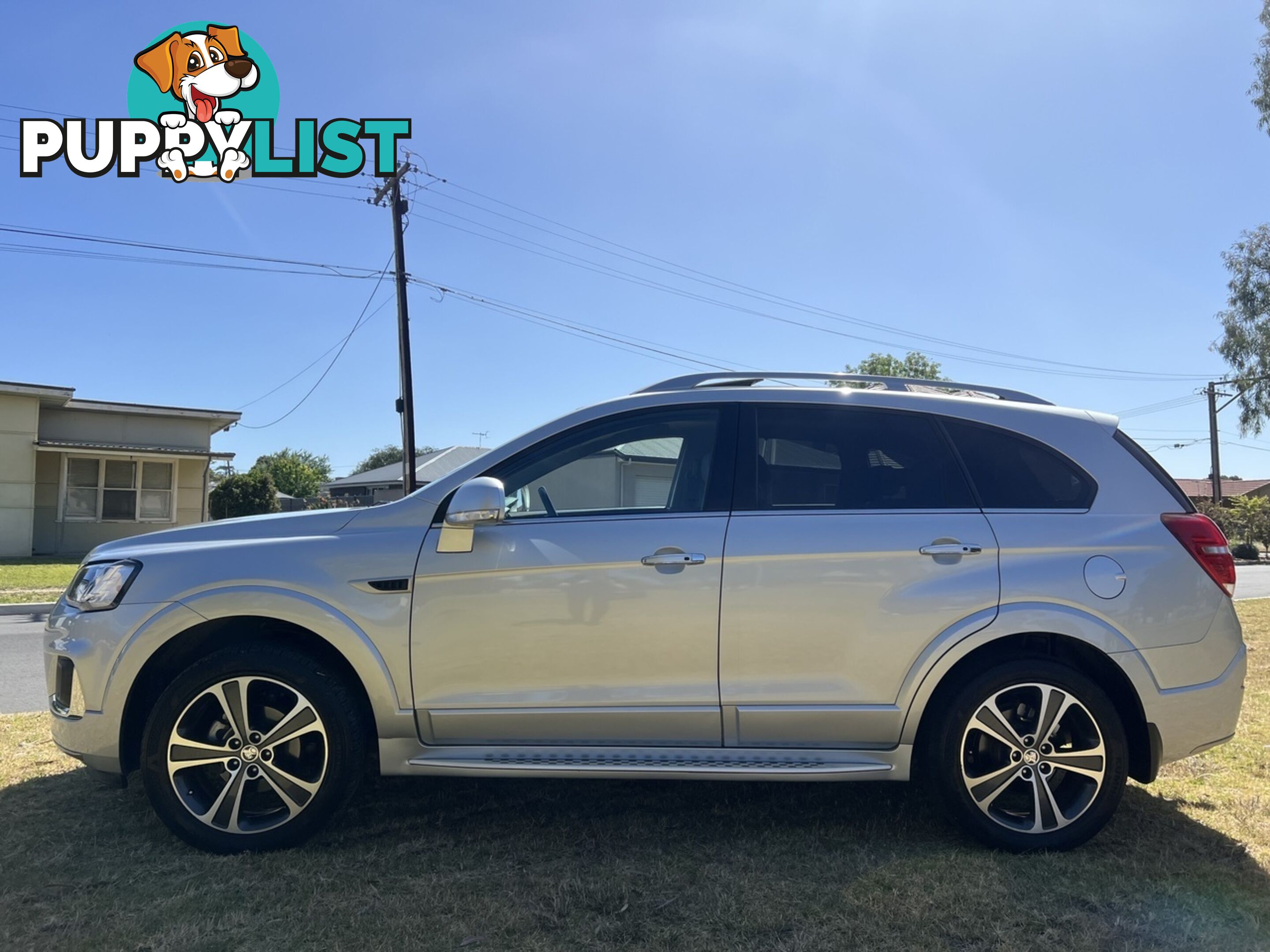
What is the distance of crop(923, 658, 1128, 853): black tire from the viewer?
10.7 feet

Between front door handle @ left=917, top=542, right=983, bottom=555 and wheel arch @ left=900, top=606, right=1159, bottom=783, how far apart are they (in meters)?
0.27

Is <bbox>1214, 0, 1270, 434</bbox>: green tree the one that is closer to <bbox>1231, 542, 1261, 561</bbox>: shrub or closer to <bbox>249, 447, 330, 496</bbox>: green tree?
<bbox>1231, 542, 1261, 561</bbox>: shrub

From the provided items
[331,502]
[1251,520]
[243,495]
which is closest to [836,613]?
[243,495]

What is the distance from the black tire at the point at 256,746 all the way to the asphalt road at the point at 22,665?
3510mm

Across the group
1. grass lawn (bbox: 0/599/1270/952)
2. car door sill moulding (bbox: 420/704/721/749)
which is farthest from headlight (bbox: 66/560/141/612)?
car door sill moulding (bbox: 420/704/721/749)

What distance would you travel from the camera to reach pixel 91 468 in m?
23.1

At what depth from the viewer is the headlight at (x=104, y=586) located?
3383 mm

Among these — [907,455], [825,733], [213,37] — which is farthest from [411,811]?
[213,37]

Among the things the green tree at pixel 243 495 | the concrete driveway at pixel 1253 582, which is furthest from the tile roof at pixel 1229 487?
the green tree at pixel 243 495

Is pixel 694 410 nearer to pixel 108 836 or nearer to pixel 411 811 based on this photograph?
pixel 411 811

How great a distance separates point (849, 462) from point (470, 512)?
5.10ft

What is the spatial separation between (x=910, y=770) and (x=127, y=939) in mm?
2781

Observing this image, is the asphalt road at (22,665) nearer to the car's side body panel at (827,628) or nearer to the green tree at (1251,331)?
the car's side body panel at (827,628)

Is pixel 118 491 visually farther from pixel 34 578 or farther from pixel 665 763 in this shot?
pixel 665 763
